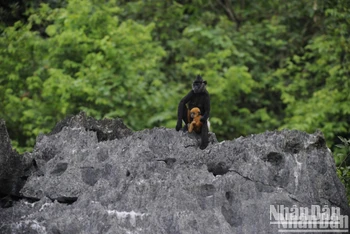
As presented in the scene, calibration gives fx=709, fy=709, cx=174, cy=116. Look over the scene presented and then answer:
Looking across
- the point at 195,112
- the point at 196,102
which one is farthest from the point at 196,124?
the point at 196,102

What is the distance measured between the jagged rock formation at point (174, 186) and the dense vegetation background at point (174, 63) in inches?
198

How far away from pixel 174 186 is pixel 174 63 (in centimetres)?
879

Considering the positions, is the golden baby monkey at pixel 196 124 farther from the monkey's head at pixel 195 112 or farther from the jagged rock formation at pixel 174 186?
the jagged rock formation at pixel 174 186

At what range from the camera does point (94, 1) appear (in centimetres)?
1194

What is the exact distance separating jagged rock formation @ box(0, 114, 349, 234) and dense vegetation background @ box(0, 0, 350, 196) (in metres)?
5.04

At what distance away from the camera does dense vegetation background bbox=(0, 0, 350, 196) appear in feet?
35.1

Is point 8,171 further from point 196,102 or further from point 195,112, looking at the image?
point 196,102

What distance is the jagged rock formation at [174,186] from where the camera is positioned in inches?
180

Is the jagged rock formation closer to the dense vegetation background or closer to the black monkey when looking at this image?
the black monkey

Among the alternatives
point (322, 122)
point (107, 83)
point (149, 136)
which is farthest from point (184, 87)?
point (149, 136)

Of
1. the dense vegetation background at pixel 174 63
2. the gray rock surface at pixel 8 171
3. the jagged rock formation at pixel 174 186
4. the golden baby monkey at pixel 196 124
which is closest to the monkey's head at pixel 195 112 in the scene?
the golden baby monkey at pixel 196 124

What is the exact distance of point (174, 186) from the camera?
4703 mm

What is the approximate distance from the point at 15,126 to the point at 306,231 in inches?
298

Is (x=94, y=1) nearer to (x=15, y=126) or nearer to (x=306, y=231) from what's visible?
(x=15, y=126)
